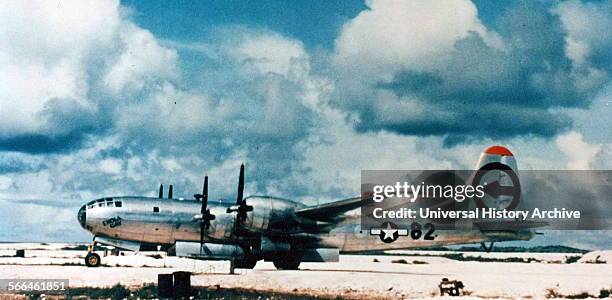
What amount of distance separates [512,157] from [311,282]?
22.0 meters

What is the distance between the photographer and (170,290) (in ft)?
74.9

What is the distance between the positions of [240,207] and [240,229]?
4.40 feet

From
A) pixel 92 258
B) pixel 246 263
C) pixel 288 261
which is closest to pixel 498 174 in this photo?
pixel 288 261

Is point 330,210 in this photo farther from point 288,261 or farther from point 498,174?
point 498,174

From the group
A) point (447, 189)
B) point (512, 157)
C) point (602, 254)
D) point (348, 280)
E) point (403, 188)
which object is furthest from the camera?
point (602, 254)

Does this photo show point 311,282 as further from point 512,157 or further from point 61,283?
point 512,157

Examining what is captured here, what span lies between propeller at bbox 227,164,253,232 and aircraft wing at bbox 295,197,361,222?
2.77 m

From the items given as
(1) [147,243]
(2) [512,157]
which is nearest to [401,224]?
(2) [512,157]

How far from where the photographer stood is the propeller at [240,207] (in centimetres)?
3231

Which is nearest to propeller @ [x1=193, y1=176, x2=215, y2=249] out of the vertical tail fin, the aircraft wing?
the aircraft wing

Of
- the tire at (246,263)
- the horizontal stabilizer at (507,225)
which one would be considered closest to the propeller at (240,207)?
Answer: the tire at (246,263)

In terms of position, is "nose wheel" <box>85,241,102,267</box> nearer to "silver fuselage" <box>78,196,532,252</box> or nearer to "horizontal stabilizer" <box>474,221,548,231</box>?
"silver fuselage" <box>78,196,532,252</box>

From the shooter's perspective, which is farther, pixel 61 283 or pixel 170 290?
pixel 61 283

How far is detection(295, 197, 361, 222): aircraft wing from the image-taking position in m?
31.9
